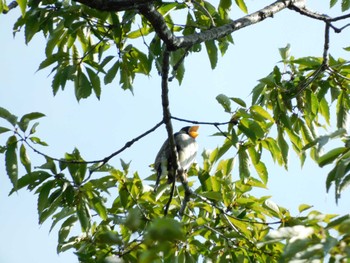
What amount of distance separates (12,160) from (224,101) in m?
1.10

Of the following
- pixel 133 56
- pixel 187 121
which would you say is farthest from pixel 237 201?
pixel 133 56

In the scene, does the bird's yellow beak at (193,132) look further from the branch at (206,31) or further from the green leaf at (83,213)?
the green leaf at (83,213)

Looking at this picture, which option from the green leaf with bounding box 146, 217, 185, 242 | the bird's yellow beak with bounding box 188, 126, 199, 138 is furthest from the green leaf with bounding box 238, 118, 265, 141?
the bird's yellow beak with bounding box 188, 126, 199, 138

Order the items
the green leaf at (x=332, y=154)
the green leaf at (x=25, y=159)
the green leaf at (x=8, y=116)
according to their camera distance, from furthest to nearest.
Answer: the green leaf at (x=25, y=159), the green leaf at (x=8, y=116), the green leaf at (x=332, y=154)

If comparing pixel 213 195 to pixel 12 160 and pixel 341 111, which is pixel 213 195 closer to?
pixel 341 111

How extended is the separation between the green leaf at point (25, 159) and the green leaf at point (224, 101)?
39.8 inches

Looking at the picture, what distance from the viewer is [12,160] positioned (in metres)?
3.34

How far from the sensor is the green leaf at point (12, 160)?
331 cm

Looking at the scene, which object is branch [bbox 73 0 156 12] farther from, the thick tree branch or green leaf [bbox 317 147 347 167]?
green leaf [bbox 317 147 347 167]

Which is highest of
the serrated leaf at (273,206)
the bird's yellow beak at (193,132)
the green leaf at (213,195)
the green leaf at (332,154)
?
the bird's yellow beak at (193,132)

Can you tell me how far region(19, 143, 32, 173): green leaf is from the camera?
3.45 meters

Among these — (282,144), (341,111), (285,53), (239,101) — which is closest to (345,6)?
(285,53)

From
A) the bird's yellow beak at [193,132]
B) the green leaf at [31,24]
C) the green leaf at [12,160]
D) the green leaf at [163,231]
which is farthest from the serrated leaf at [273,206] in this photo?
the bird's yellow beak at [193,132]

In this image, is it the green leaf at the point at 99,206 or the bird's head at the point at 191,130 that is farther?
the bird's head at the point at 191,130
